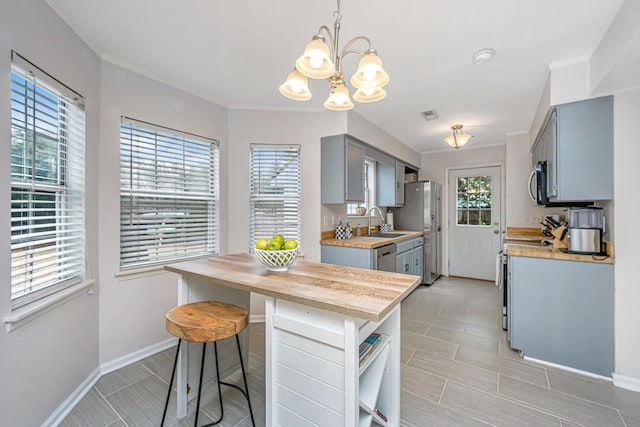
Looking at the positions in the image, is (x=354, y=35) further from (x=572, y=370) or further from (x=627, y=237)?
(x=572, y=370)

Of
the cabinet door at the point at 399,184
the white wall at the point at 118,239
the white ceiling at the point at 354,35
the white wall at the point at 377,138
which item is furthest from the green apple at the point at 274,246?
the cabinet door at the point at 399,184

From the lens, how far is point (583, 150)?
2166 mm

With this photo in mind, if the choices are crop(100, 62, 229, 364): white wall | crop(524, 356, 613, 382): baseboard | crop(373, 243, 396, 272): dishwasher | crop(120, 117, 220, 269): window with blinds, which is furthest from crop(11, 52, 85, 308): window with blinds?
crop(524, 356, 613, 382): baseboard

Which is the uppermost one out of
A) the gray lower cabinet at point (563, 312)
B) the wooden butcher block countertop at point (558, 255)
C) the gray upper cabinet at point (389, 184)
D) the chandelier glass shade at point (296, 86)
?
the chandelier glass shade at point (296, 86)

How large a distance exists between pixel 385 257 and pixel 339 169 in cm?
123

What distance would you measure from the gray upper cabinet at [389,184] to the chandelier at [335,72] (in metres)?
2.91

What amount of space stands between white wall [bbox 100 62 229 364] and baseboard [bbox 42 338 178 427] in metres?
0.04

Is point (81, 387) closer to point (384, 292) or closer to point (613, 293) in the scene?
point (384, 292)

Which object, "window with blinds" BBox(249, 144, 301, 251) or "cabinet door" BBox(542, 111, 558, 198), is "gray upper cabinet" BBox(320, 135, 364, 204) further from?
"cabinet door" BBox(542, 111, 558, 198)

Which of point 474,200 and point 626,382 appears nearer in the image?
point 626,382

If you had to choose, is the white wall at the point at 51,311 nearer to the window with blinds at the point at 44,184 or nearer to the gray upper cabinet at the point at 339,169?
the window with blinds at the point at 44,184

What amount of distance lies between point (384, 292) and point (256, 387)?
1397mm

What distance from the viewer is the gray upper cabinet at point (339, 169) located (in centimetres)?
320

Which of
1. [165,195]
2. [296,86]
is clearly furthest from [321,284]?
[165,195]
